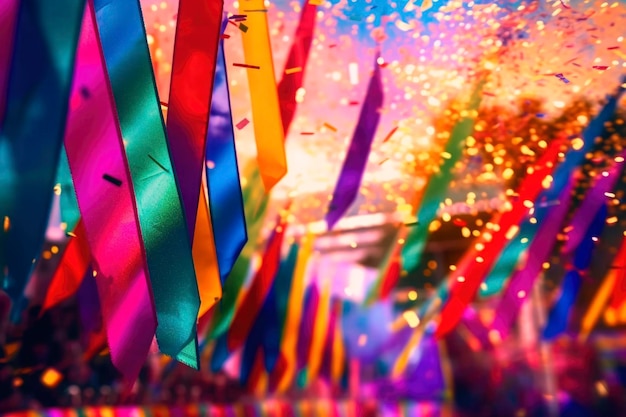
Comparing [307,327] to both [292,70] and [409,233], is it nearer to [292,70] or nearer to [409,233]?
[409,233]

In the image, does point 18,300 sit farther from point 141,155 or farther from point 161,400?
point 161,400

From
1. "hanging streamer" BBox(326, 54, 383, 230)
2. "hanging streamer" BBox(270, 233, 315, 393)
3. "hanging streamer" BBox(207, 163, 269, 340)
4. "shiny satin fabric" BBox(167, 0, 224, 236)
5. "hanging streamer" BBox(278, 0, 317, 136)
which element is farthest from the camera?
"hanging streamer" BBox(270, 233, 315, 393)

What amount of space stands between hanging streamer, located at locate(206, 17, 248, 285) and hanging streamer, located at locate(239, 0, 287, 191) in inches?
2.8

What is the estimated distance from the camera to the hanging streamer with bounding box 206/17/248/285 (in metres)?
1.48

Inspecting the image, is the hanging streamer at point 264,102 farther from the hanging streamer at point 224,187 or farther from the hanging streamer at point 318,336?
the hanging streamer at point 318,336

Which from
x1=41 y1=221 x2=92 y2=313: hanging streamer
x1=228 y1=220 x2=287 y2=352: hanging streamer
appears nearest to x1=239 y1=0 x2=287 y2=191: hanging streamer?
x1=41 y1=221 x2=92 y2=313: hanging streamer

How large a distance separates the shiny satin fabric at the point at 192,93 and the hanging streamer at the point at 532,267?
1.67 meters

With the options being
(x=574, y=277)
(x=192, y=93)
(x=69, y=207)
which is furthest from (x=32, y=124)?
(x=574, y=277)

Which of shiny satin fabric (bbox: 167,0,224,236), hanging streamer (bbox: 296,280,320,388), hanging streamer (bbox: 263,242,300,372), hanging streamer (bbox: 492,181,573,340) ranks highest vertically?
shiny satin fabric (bbox: 167,0,224,236)

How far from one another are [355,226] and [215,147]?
3.63 m

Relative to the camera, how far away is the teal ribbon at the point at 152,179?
4.07 feet

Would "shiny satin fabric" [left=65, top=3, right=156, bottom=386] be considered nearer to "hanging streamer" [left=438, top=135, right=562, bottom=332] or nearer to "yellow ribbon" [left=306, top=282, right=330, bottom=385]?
"hanging streamer" [left=438, top=135, right=562, bottom=332]

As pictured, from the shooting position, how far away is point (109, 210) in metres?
1.22

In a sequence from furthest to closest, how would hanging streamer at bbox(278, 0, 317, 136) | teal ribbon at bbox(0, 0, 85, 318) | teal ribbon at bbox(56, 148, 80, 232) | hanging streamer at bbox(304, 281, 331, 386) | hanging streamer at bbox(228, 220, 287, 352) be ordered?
hanging streamer at bbox(304, 281, 331, 386)
hanging streamer at bbox(228, 220, 287, 352)
hanging streamer at bbox(278, 0, 317, 136)
teal ribbon at bbox(56, 148, 80, 232)
teal ribbon at bbox(0, 0, 85, 318)
